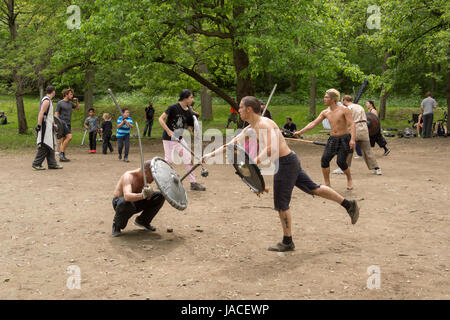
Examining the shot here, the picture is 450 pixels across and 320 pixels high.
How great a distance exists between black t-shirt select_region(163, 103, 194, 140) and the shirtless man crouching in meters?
2.97

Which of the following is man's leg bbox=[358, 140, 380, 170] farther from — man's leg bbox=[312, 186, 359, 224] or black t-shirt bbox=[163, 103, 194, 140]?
man's leg bbox=[312, 186, 359, 224]

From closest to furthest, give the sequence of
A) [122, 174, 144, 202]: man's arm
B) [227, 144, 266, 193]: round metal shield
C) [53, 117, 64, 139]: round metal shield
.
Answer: [227, 144, 266, 193]: round metal shield
[122, 174, 144, 202]: man's arm
[53, 117, 64, 139]: round metal shield

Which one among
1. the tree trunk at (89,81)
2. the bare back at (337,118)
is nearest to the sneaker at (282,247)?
the bare back at (337,118)

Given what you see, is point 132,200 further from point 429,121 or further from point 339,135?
point 429,121

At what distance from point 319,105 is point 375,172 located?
2455 cm

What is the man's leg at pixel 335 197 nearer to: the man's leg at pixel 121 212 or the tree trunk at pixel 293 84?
the man's leg at pixel 121 212

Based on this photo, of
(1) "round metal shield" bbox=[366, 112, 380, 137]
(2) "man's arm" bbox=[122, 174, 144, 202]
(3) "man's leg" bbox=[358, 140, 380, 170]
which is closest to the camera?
(2) "man's arm" bbox=[122, 174, 144, 202]

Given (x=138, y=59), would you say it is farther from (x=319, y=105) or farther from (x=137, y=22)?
(x=319, y=105)

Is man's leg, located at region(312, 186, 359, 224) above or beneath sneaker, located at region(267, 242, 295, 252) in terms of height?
above

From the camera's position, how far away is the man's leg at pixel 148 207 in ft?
21.3

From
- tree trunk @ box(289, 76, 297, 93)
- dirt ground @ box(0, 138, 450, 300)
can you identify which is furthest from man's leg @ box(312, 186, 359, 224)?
tree trunk @ box(289, 76, 297, 93)

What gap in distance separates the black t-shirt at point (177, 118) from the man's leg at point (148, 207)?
2.93m

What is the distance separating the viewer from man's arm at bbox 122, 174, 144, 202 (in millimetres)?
6113

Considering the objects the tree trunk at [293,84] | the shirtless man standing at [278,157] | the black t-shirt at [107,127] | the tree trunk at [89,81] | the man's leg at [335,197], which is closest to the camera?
the shirtless man standing at [278,157]
